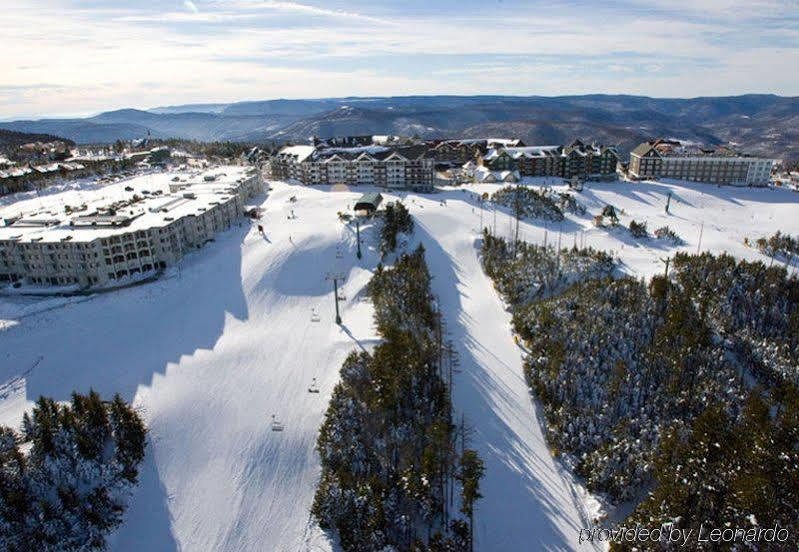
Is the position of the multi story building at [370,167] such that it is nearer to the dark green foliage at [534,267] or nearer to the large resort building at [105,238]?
the large resort building at [105,238]

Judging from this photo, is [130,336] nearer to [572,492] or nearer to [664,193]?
[572,492]

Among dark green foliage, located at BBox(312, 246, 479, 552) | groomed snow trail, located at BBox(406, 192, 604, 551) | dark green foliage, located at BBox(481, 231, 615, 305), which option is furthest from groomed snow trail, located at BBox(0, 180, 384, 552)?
dark green foliage, located at BBox(481, 231, 615, 305)

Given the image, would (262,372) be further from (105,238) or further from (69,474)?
(105,238)

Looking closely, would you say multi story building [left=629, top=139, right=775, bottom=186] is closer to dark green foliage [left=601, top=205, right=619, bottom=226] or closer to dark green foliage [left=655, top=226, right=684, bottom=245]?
dark green foliage [left=601, top=205, right=619, bottom=226]

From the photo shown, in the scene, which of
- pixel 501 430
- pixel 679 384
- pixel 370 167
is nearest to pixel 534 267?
pixel 679 384

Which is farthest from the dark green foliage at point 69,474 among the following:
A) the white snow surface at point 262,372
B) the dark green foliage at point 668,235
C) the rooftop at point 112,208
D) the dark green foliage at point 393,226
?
the dark green foliage at point 668,235

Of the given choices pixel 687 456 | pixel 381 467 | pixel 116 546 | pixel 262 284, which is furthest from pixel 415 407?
pixel 262 284
